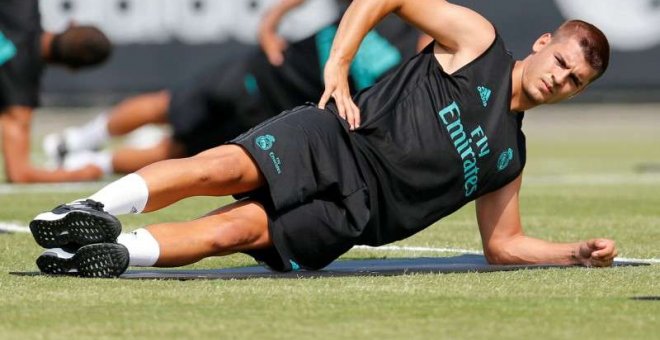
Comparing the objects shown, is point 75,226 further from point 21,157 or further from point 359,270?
point 21,157

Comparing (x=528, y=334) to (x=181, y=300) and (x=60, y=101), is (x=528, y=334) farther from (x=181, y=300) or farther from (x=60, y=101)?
(x=60, y=101)

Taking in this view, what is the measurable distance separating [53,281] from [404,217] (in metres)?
1.43

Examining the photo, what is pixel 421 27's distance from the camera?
6422mm

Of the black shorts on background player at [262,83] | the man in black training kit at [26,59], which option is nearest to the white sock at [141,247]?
the black shorts on background player at [262,83]

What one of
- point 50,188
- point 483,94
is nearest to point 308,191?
point 483,94

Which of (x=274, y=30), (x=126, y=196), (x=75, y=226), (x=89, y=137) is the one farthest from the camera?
(x=89, y=137)

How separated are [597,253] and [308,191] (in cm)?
119

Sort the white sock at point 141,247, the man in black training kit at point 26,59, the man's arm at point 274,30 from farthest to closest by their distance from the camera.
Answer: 1. the man in black training kit at point 26,59
2. the man's arm at point 274,30
3. the white sock at point 141,247

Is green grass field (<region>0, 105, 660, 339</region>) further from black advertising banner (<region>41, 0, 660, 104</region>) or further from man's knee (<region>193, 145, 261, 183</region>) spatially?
black advertising banner (<region>41, 0, 660, 104</region>)

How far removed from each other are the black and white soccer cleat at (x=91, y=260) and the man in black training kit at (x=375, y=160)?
0.06 feet

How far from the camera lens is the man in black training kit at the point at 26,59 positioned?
12828mm

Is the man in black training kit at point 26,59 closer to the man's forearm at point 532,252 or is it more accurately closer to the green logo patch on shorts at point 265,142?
the man's forearm at point 532,252

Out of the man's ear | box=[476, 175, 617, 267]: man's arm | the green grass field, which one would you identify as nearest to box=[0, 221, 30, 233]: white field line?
the green grass field

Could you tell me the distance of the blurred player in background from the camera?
39.0 ft
